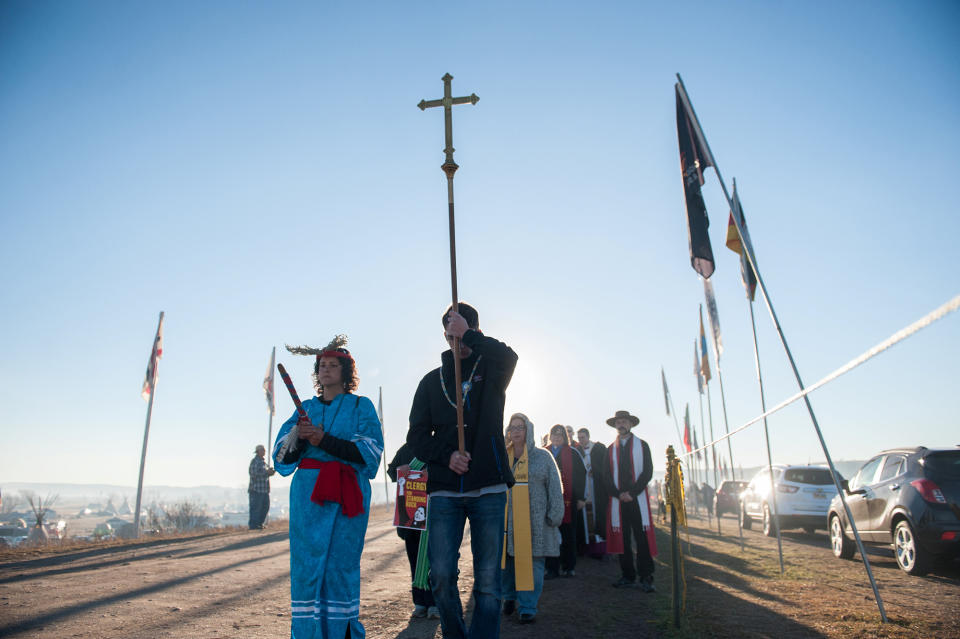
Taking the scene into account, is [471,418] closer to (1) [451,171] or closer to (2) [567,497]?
(1) [451,171]

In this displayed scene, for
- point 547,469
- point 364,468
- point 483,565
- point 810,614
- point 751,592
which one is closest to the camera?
point 483,565

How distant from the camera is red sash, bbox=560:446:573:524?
868 cm

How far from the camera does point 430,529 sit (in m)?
3.29

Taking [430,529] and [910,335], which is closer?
[910,335]

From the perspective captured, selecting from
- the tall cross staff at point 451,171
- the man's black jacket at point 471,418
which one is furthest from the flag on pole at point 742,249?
the man's black jacket at point 471,418

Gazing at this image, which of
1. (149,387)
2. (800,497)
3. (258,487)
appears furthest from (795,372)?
(149,387)

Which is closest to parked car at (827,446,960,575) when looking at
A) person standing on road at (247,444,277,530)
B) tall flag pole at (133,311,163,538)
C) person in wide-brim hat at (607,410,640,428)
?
person in wide-brim hat at (607,410,640,428)

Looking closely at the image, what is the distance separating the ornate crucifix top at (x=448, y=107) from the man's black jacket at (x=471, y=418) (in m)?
1.33

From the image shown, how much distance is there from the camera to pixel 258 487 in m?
15.7

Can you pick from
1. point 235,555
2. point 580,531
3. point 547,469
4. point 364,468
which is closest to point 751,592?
point 547,469

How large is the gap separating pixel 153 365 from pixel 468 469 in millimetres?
18785

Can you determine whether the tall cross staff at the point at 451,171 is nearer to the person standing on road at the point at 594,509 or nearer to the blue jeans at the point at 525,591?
the blue jeans at the point at 525,591

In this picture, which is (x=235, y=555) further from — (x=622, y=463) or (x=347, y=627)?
(x=347, y=627)

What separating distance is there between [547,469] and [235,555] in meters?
6.62
